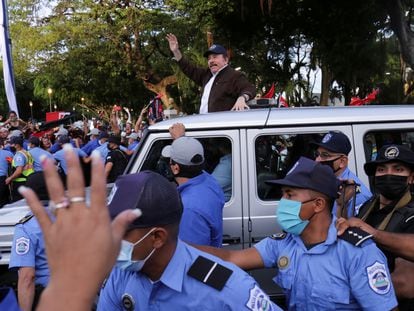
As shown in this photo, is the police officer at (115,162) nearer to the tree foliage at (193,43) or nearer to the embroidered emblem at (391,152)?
the embroidered emblem at (391,152)

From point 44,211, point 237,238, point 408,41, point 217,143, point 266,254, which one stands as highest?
point 408,41

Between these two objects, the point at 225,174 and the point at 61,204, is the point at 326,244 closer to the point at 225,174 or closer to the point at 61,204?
the point at 61,204

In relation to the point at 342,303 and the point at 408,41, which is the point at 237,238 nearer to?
the point at 342,303

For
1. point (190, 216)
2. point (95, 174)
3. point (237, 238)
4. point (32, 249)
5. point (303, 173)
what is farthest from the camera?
point (237, 238)

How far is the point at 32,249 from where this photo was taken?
3225 millimetres

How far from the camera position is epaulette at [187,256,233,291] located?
1.60 meters

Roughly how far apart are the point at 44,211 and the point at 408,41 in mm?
11311

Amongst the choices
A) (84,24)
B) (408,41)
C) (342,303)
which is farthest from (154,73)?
(342,303)

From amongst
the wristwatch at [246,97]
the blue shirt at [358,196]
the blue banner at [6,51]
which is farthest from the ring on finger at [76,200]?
the blue banner at [6,51]

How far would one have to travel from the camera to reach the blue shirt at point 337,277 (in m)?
2.09

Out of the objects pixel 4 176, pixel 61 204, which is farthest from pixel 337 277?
pixel 4 176

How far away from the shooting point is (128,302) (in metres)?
1.72

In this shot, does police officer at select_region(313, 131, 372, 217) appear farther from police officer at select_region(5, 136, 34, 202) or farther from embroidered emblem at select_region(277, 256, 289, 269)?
police officer at select_region(5, 136, 34, 202)

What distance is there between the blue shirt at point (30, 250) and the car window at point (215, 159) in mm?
1020
